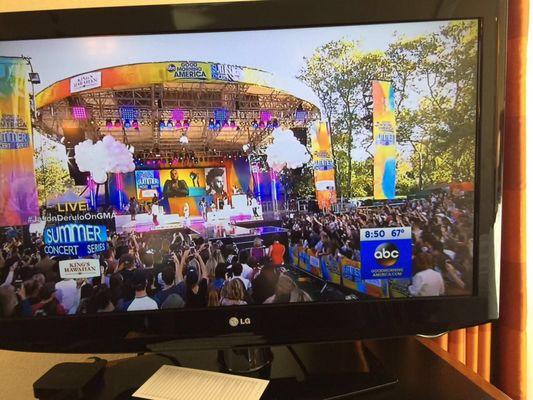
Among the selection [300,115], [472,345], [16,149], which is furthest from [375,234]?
[16,149]

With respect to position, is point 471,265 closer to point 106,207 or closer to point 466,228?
point 466,228

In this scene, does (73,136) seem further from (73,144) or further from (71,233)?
(71,233)

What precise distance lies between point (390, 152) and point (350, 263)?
9.0 inches

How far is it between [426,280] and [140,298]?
560 millimetres

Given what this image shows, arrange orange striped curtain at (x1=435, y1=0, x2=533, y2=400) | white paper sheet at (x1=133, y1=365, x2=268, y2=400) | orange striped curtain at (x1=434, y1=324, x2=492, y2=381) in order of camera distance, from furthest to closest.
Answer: orange striped curtain at (x1=434, y1=324, x2=492, y2=381)
orange striped curtain at (x1=435, y1=0, x2=533, y2=400)
white paper sheet at (x1=133, y1=365, x2=268, y2=400)

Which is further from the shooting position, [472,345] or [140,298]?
[472,345]

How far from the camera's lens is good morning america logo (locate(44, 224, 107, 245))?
0.88m

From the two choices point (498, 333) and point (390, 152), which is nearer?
point (390, 152)

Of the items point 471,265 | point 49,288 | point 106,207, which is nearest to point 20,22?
point 106,207

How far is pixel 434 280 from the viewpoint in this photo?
3.01 ft

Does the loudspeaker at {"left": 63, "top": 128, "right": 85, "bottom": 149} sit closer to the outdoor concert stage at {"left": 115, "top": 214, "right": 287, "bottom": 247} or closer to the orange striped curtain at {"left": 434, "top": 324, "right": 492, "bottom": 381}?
the outdoor concert stage at {"left": 115, "top": 214, "right": 287, "bottom": 247}

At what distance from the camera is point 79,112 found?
874 mm

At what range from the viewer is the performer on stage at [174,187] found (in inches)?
34.6

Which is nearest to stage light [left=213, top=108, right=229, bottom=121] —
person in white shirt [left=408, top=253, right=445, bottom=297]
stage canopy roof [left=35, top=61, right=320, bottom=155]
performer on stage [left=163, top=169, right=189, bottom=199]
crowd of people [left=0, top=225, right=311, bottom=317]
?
stage canopy roof [left=35, top=61, right=320, bottom=155]
